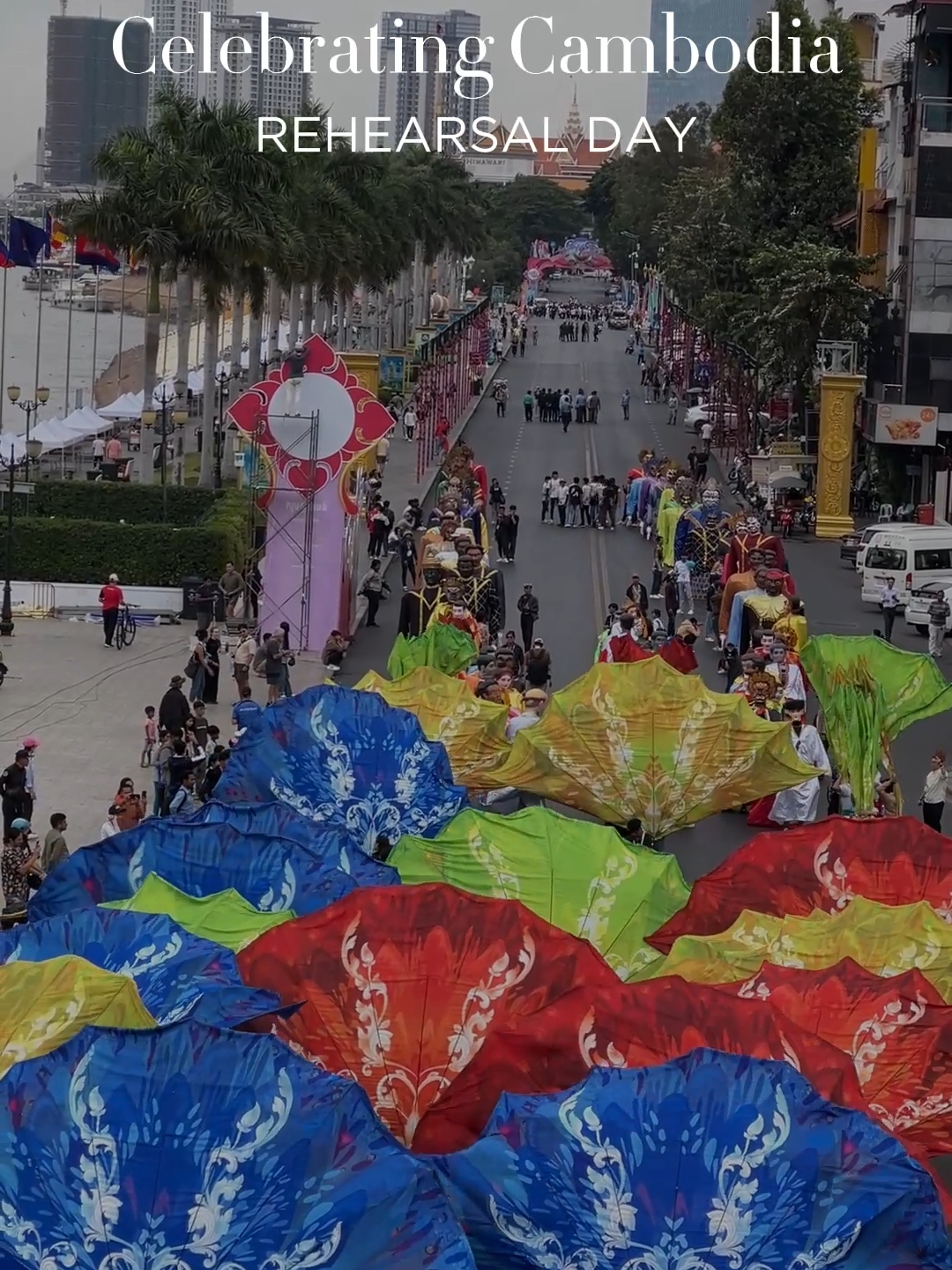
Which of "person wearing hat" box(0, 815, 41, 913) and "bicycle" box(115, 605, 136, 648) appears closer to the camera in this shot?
"person wearing hat" box(0, 815, 41, 913)

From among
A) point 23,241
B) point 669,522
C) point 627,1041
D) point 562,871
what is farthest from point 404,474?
point 627,1041

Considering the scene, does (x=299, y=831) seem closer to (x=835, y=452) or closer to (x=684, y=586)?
(x=684, y=586)

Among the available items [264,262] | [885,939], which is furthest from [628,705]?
[264,262]

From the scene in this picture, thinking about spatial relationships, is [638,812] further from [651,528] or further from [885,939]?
[651,528]

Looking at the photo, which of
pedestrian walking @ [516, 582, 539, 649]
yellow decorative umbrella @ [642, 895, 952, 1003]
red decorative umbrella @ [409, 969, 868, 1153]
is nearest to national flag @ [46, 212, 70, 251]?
pedestrian walking @ [516, 582, 539, 649]

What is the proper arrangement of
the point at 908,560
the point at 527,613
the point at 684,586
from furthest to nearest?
the point at 908,560
the point at 684,586
the point at 527,613

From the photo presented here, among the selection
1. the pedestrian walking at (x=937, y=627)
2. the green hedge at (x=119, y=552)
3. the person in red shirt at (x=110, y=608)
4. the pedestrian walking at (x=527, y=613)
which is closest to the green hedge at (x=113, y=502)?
the green hedge at (x=119, y=552)

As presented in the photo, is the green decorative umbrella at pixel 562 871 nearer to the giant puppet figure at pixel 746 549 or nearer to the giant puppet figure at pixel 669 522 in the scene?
the giant puppet figure at pixel 746 549

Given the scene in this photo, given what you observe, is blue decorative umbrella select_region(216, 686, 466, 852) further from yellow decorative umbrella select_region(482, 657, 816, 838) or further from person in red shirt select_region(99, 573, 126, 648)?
person in red shirt select_region(99, 573, 126, 648)
